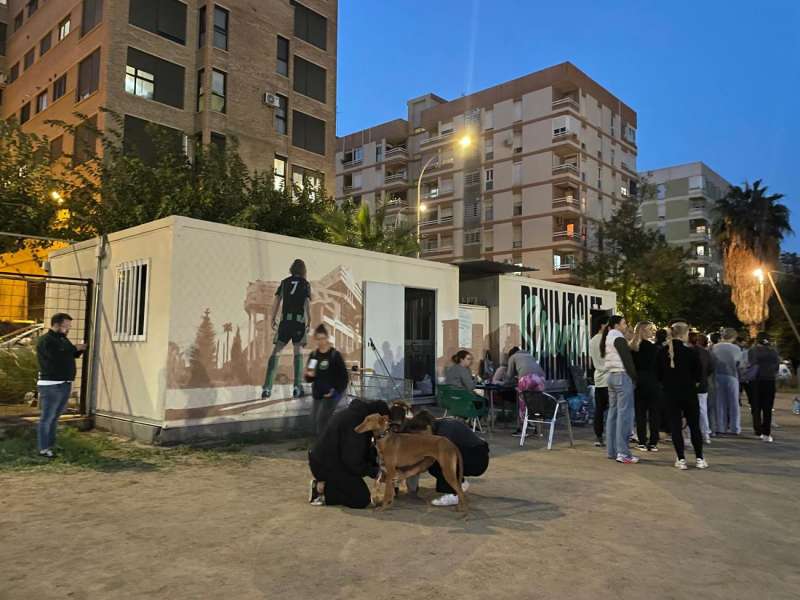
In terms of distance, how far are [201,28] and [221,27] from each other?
906 mm

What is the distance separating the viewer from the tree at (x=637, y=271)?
3255 cm

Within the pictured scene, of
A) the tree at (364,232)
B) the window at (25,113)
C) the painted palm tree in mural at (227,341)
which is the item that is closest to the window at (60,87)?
the window at (25,113)

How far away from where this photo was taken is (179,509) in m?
5.54

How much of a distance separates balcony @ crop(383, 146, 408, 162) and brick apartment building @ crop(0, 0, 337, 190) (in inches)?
1021

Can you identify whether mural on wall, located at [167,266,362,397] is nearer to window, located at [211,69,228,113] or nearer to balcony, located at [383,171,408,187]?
window, located at [211,69,228,113]

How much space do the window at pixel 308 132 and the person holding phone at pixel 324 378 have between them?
2410 cm

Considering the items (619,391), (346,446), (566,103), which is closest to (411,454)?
(346,446)

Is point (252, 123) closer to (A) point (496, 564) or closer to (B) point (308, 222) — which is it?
(B) point (308, 222)

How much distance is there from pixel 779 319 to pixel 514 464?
115 ft

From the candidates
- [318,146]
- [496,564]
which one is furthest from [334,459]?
[318,146]

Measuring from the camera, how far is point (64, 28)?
27.7 metres

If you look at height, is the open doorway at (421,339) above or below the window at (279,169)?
below

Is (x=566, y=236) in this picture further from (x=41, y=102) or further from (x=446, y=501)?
(x=446, y=501)

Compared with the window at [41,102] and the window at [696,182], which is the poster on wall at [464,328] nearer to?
the window at [41,102]
